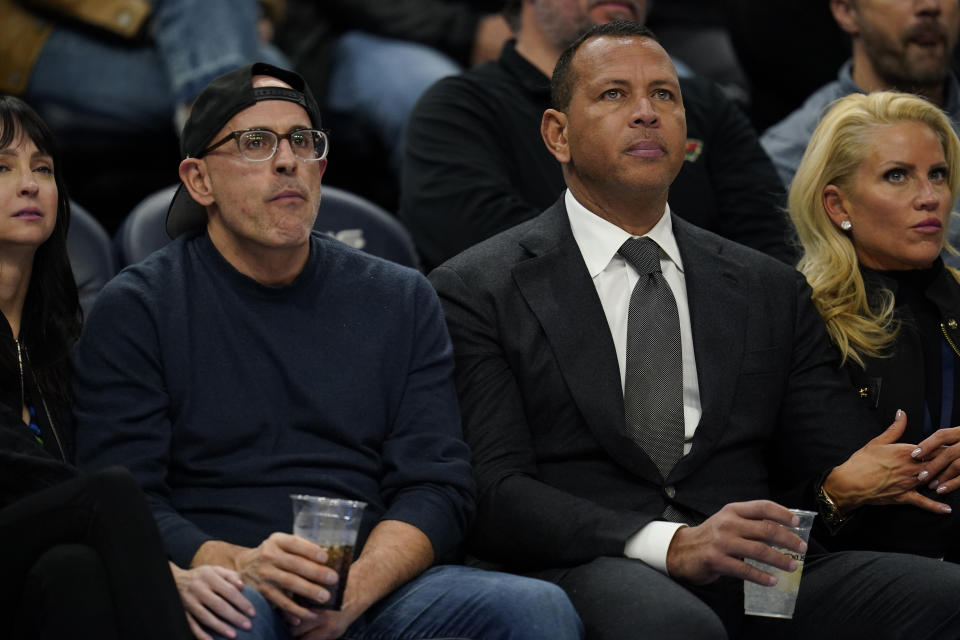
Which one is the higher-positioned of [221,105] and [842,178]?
[221,105]

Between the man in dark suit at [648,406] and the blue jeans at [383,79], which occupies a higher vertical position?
the blue jeans at [383,79]

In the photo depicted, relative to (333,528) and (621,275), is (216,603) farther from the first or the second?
(621,275)

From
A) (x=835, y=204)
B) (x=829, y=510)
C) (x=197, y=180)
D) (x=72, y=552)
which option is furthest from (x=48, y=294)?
(x=835, y=204)

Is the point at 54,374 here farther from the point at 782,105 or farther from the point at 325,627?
the point at 782,105

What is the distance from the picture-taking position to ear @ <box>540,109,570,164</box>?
122 inches

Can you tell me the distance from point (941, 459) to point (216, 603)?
1.41m

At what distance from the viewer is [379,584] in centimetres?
242

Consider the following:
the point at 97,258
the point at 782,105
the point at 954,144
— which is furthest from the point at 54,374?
the point at 782,105

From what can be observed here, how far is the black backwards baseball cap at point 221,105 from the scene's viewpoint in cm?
270

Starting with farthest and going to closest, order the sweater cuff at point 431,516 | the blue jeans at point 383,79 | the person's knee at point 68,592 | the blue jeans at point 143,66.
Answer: the blue jeans at point 383,79
the blue jeans at point 143,66
the sweater cuff at point 431,516
the person's knee at point 68,592

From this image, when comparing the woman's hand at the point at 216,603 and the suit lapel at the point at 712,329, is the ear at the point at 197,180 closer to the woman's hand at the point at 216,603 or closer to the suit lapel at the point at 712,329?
the woman's hand at the point at 216,603

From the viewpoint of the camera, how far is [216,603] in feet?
7.36

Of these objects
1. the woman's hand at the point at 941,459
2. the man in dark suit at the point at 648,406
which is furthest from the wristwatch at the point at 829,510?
the woman's hand at the point at 941,459

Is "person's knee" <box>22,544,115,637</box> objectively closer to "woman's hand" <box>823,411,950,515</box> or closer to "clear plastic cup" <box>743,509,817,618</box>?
"clear plastic cup" <box>743,509,817,618</box>
